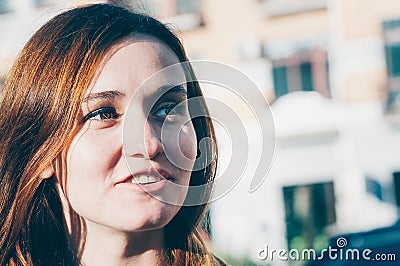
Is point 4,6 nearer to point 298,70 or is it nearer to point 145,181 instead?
point 298,70

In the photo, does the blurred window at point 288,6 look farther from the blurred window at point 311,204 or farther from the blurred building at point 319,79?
the blurred window at point 311,204

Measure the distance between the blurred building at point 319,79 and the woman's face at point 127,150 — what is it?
5413mm

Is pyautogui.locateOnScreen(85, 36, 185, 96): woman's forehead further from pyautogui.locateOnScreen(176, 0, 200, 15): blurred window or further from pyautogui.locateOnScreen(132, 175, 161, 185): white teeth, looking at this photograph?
pyautogui.locateOnScreen(176, 0, 200, 15): blurred window

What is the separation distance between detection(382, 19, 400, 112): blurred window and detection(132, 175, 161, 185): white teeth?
569 cm

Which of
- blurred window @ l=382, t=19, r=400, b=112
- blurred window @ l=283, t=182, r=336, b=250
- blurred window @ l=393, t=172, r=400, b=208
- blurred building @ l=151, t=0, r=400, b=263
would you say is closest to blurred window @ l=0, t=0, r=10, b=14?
blurred building @ l=151, t=0, r=400, b=263

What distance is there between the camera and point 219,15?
6.52 metres

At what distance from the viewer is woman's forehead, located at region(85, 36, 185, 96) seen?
739 mm

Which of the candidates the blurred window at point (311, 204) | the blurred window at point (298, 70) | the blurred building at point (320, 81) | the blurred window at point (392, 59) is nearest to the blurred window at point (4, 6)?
the blurred building at point (320, 81)

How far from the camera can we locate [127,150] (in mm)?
715

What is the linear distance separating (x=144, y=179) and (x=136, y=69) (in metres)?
0.10

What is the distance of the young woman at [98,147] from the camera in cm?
72

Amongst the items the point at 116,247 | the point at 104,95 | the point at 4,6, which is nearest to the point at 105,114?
the point at 104,95

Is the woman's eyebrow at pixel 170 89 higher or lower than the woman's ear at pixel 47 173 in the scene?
higher

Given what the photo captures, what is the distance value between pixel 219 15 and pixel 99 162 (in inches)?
231
